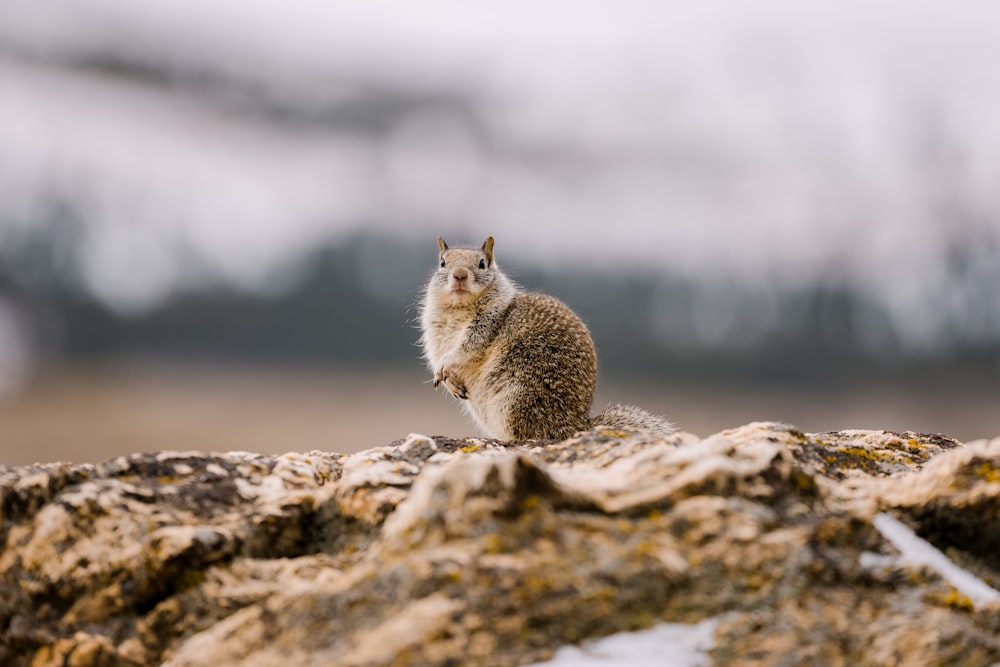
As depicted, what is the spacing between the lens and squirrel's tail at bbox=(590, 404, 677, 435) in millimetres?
8484

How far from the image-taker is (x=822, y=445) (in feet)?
19.8

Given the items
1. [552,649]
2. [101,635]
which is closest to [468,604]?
[552,649]

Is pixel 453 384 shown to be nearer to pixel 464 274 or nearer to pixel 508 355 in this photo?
pixel 508 355

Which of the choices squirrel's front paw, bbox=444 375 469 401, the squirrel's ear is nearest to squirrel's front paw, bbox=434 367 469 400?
squirrel's front paw, bbox=444 375 469 401

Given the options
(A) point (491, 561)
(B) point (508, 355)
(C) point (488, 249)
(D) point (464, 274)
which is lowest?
(A) point (491, 561)

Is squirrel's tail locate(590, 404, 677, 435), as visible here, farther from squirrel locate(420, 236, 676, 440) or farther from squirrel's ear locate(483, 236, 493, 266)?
squirrel's ear locate(483, 236, 493, 266)

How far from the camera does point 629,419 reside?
8.74 metres

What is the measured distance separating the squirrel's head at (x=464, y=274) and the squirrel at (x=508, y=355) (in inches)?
0.6

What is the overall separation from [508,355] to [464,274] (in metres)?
1.52

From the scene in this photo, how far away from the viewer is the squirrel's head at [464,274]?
10.6 meters

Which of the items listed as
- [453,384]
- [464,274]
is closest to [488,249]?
[464,274]

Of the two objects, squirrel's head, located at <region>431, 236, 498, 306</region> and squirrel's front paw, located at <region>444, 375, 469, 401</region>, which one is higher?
squirrel's head, located at <region>431, 236, 498, 306</region>

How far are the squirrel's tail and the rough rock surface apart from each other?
3.20m

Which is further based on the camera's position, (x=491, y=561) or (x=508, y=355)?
(x=508, y=355)
